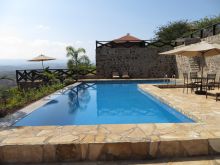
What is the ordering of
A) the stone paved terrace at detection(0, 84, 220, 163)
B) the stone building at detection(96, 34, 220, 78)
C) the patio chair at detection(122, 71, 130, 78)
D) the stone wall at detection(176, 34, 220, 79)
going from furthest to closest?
the stone building at detection(96, 34, 220, 78) < the patio chair at detection(122, 71, 130, 78) < the stone wall at detection(176, 34, 220, 79) < the stone paved terrace at detection(0, 84, 220, 163)

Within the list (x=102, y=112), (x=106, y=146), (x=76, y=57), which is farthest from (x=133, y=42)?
(x=106, y=146)

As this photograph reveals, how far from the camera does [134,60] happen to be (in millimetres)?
20250

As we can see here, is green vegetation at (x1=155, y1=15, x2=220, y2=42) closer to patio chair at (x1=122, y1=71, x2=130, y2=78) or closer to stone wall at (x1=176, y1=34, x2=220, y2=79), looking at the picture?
patio chair at (x1=122, y1=71, x2=130, y2=78)

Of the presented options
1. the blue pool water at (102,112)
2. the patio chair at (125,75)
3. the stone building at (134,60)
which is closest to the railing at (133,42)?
the stone building at (134,60)

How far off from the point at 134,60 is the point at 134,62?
0.16 metres

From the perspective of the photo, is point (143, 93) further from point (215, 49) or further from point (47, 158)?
point (47, 158)

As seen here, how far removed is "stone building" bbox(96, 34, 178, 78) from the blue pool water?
880cm

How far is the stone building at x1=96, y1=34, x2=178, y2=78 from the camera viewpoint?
66.2 ft

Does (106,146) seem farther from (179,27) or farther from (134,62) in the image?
(179,27)

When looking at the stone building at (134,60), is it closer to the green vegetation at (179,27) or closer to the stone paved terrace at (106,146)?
the green vegetation at (179,27)

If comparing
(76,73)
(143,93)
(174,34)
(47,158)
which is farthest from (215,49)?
(174,34)

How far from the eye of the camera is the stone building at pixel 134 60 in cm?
2017

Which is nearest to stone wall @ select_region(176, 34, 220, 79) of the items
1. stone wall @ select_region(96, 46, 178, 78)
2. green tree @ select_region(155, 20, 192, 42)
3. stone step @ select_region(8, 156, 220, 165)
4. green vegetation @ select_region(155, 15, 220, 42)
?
stone wall @ select_region(96, 46, 178, 78)

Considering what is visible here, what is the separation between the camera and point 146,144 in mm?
4242
